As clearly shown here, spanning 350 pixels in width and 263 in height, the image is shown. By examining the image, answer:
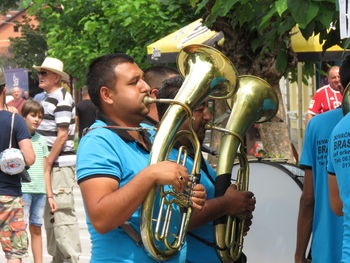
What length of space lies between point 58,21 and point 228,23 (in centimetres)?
908

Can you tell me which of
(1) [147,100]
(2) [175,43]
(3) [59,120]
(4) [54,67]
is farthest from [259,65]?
(1) [147,100]

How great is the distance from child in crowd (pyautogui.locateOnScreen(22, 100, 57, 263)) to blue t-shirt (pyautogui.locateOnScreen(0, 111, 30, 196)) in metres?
0.84

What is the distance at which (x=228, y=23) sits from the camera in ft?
25.5

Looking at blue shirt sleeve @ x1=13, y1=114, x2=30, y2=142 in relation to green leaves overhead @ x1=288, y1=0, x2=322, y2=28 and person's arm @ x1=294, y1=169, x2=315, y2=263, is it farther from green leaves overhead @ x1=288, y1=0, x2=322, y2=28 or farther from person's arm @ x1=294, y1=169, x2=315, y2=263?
green leaves overhead @ x1=288, y1=0, x2=322, y2=28

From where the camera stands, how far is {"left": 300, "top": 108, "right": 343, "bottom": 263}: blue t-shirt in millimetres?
3662

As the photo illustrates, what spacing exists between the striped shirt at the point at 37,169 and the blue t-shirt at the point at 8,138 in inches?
34.8

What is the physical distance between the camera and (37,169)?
22.3 feet

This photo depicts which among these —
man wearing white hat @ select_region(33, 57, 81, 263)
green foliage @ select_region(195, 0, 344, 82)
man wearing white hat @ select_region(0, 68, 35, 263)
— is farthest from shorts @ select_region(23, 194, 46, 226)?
green foliage @ select_region(195, 0, 344, 82)

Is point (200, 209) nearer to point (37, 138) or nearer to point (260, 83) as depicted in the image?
point (260, 83)

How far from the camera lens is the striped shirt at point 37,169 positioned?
6.69 metres

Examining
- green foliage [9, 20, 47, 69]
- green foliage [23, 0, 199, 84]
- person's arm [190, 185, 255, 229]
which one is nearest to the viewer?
person's arm [190, 185, 255, 229]

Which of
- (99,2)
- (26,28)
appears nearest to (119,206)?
(99,2)

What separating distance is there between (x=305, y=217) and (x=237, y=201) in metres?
0.56

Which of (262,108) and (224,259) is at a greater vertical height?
(262,108)
